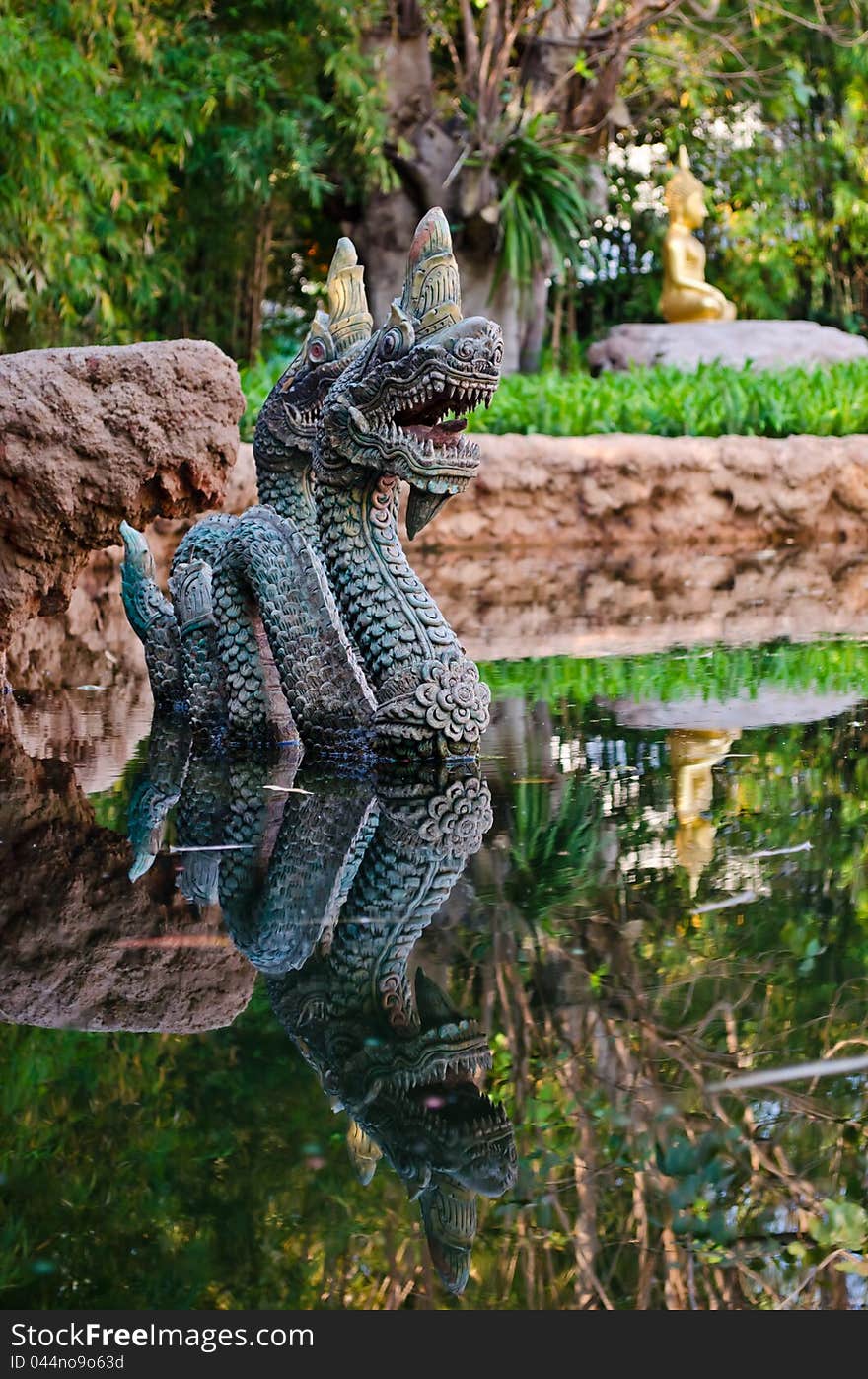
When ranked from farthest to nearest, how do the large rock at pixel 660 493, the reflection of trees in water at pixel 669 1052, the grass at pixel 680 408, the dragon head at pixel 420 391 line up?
the grass at pixel 680 408
the large rock at pixel 660 493
the dragon head at pixel 420 391
the reflection of trees in water at pixel 669 1052

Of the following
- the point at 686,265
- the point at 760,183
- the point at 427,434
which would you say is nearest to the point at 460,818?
the point at 427,434

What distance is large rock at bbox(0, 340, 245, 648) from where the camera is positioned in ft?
12.7

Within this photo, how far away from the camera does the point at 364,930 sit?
2.18 m

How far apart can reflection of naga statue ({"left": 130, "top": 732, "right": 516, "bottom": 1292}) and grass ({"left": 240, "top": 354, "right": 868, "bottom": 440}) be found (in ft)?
18.3

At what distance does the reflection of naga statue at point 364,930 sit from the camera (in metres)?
1.52

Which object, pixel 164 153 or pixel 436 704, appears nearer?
pixel 436 704

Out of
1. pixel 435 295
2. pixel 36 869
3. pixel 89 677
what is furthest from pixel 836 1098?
pixel 89 677

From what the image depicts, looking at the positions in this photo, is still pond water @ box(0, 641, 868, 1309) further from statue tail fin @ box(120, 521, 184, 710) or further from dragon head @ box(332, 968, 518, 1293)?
statue tail fin @ box(120, 521, 184, 710)

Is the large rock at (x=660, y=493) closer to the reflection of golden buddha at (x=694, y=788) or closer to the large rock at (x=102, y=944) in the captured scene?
the reflection of golden buddha at (x=694, y=788)

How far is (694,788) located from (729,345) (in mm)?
10234

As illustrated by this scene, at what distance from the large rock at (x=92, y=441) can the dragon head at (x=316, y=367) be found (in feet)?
1.62

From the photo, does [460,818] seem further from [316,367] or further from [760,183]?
[760,183]

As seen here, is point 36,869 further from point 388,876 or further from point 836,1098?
point 836,1098

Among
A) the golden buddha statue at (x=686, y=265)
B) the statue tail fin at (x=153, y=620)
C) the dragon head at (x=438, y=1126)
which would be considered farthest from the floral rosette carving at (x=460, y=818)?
the golden buddha statue at (x=686, y=265)
